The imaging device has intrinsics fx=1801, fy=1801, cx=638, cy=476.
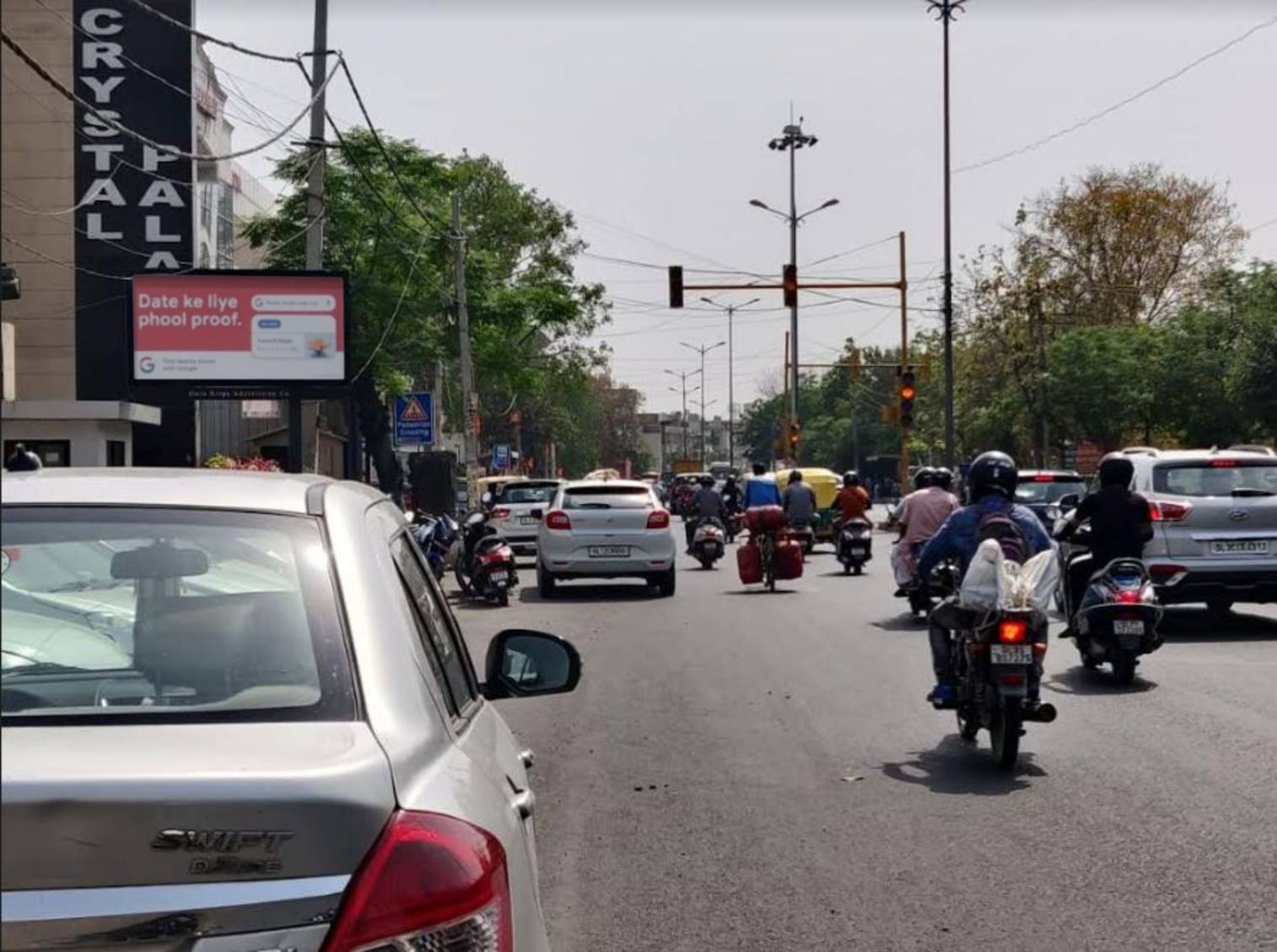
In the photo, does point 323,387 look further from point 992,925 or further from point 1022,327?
point 1022,327

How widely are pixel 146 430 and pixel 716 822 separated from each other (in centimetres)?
3762

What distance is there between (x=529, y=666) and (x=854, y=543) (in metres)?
22.3

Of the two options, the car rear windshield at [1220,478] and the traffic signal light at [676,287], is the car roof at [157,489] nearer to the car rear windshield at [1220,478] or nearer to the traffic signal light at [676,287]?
the car rear windshield at [1220,478]

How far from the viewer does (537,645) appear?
4492 mm

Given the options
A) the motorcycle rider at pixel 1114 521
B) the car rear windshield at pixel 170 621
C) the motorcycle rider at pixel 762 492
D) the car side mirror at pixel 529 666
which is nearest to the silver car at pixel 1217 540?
the motorcycle rider at pixel 1114 521

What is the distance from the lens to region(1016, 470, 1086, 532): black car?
910 inches

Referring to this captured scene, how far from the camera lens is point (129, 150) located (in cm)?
4278

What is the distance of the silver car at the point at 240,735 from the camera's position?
7.13ft

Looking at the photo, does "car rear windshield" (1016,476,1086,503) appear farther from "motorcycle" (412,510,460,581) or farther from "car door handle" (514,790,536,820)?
"car door handle" (514,790,536,820)

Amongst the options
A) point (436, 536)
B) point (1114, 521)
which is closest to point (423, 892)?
point (1114, 521)

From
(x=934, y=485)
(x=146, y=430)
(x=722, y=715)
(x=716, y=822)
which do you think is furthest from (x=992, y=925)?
(x=146, y=430)

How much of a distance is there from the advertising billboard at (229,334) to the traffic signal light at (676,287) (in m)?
6.31

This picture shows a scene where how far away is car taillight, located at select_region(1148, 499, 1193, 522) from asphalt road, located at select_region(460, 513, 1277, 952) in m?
1.37

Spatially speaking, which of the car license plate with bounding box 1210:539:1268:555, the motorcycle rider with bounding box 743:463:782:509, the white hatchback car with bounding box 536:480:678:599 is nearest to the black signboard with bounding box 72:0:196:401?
the motorcycle rider with bounding box 743:463:782:509
